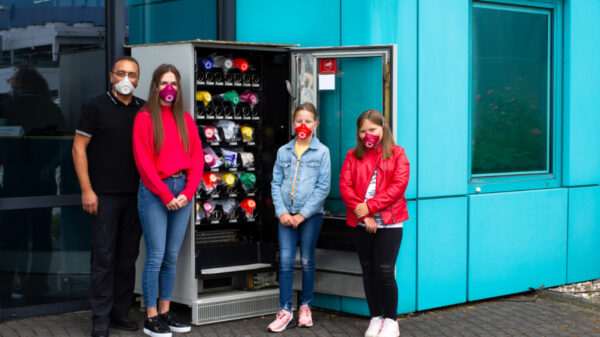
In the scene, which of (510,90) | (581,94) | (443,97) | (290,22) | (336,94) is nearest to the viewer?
(336,94)

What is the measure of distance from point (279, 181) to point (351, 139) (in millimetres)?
873

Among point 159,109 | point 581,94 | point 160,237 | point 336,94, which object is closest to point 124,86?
point 159,109

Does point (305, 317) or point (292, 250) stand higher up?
point (292, 250)

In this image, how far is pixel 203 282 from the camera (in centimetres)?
725

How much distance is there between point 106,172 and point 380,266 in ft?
7.52

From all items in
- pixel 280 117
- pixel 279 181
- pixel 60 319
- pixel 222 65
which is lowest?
pixel 60 319

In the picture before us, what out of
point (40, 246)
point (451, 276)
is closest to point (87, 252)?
point (40, 246)

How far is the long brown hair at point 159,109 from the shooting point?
20.5 feet

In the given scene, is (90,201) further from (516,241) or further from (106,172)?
(516,241)

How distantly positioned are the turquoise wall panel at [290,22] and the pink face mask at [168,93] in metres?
1.63

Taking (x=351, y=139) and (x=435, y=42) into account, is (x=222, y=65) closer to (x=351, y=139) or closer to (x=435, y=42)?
(x=351, y=139)

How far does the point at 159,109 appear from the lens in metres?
6.31

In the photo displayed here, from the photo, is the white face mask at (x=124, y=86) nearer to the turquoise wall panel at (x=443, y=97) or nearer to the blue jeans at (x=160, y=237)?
the blue jeans at (x=160, y=237)

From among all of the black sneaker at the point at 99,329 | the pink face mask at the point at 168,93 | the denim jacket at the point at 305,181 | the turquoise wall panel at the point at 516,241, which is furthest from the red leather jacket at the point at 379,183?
the black sneaker at the point at 99,329
